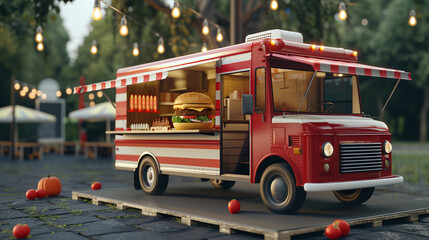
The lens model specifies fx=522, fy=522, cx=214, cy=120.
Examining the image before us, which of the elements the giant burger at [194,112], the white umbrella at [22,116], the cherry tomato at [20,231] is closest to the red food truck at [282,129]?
the giant burger at [194,112]

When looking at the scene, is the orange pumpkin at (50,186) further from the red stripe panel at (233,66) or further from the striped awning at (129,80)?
the red stripe panel at (233,66)

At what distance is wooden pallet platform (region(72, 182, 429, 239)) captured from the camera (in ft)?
22.0

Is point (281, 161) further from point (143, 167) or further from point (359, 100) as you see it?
point (143, 167)

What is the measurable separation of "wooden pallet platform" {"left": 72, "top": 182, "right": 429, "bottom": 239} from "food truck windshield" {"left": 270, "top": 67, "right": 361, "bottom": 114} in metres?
1.58

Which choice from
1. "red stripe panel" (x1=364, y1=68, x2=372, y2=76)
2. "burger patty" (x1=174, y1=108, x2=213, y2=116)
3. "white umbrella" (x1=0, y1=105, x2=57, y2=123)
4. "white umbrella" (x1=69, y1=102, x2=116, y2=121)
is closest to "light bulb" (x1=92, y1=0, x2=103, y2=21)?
"burger patty" (x1=174, y1=108, x2=213, y2=116)

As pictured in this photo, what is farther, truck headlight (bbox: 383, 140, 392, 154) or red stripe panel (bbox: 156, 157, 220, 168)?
red stripe panel (bbox: 156, 157, 220, 168)

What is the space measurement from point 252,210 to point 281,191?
0.64m

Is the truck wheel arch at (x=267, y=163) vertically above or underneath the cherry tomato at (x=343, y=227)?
above

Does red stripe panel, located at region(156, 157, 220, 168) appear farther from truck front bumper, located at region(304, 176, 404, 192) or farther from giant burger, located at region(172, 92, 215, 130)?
truck front bumper, located at region(304, 176, 404, 192)

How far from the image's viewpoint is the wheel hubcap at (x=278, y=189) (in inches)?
301

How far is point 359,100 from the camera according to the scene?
8734mm

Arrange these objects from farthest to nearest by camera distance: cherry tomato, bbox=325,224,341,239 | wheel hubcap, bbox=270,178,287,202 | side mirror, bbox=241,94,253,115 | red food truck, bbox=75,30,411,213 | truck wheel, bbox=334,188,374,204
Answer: truck wheel, bbox=334,188,374,204 < wheel hubcap, bbox=270,178,287,202 < side mirror, bbox=241,94,253,115 < red food truck, bbox=75,30,411,213 < cherry tomato, bbox=325,224,341,239

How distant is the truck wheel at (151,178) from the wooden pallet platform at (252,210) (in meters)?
0.17

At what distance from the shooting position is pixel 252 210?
8.03 metres
